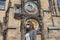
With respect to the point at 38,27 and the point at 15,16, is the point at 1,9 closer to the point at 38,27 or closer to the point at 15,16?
the point at 15,16

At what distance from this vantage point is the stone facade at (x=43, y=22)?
12.6m

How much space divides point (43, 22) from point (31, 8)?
141cm

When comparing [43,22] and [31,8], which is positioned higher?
[31,8]

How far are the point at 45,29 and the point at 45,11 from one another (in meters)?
1.61

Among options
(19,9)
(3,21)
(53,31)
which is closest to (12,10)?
(19,9)

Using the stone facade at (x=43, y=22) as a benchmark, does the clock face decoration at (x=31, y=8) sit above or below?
above

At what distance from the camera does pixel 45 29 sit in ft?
43.3

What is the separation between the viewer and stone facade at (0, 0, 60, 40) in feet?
41.3

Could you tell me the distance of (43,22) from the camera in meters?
13.5

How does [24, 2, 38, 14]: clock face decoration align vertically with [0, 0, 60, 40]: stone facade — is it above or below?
above

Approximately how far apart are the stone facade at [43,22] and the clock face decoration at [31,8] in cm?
51

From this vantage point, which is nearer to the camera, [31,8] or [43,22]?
[43,22]

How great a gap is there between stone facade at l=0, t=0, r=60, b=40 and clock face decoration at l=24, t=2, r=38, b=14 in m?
0.51

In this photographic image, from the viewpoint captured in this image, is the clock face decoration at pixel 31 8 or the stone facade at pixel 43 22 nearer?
the stone facade at pixel 43 22
